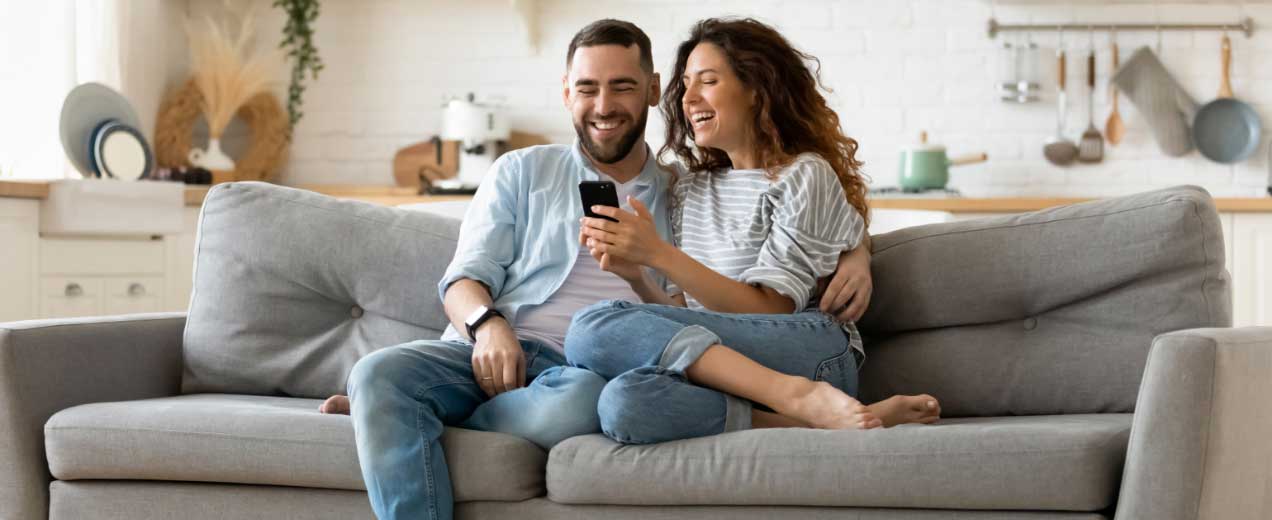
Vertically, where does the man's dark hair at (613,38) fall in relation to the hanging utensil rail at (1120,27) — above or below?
Answer: below

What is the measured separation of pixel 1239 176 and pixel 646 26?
7.33 ft

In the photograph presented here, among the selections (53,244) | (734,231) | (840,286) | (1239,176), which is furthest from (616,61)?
(1239,176)

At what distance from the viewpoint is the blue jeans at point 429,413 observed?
176 centimetres

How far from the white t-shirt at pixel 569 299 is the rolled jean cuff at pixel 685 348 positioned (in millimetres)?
324

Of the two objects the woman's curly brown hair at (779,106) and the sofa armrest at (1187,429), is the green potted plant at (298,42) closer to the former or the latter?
the woman's curly brown hair at (779,106)

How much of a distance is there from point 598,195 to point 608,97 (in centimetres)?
35

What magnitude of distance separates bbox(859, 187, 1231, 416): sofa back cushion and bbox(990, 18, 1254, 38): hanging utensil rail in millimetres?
2602

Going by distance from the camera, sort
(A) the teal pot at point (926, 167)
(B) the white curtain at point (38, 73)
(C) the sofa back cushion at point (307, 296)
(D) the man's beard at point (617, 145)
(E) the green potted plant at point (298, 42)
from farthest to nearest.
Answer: (E) the green potted plant at point (298, 42) < (A) the teal pot at point (926, 167) < (B) the white curtain at point (38, 73) < (C) the sofa back cushion at point (307, 296) < (D) the man's beard at point (617, 145)

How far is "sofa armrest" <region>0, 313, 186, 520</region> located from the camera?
6.70 feet

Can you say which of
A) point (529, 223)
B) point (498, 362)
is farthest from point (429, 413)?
point (529, 223)

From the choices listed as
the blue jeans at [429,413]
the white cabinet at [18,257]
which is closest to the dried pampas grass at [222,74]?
the white cabinet at [18,257]

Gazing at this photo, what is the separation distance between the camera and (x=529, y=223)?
7.50 feet

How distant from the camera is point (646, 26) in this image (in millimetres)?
4801

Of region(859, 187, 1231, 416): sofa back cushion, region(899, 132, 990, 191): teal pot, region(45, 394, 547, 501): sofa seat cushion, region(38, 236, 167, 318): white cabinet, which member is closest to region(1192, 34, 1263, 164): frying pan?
region(899, 132, 990, 191): teal pot
